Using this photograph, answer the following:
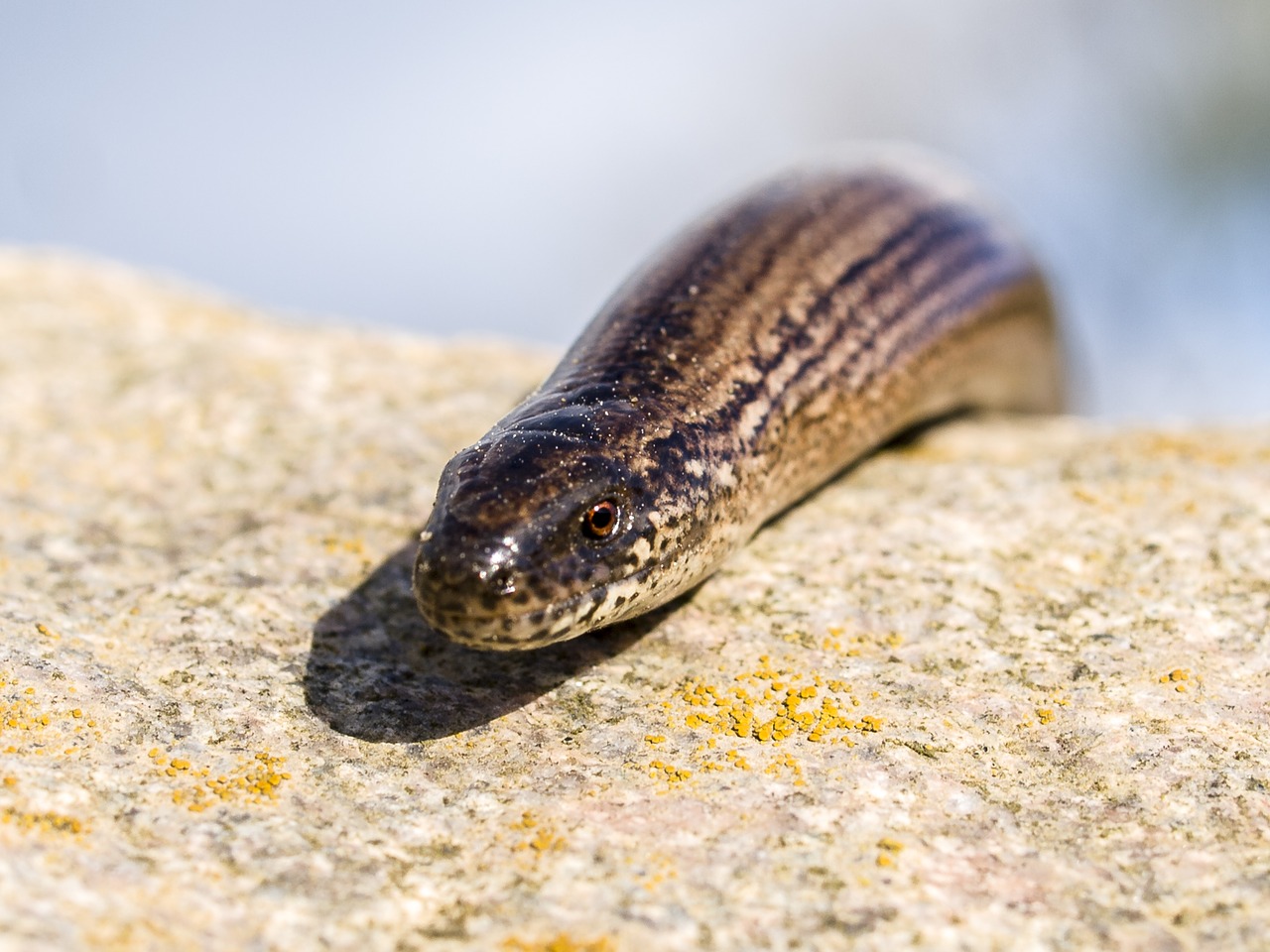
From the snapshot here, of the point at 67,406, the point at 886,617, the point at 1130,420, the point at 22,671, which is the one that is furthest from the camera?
the point at 1130,420

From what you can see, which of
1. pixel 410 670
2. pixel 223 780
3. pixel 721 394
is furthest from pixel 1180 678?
pixel 223 780

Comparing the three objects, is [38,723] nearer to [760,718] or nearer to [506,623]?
[506,623]

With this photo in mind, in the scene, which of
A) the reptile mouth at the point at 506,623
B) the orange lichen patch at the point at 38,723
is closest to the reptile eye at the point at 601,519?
the reptile mouth at the point at 506,623

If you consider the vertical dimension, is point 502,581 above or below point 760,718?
above

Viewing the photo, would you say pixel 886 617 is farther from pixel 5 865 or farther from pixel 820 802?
pixel 5 865

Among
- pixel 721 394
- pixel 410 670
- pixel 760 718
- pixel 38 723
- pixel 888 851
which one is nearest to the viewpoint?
pixel 888 851

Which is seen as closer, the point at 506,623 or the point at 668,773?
the point at 668,773

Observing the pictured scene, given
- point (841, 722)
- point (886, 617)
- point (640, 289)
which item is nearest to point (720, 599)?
point (886, 617)
